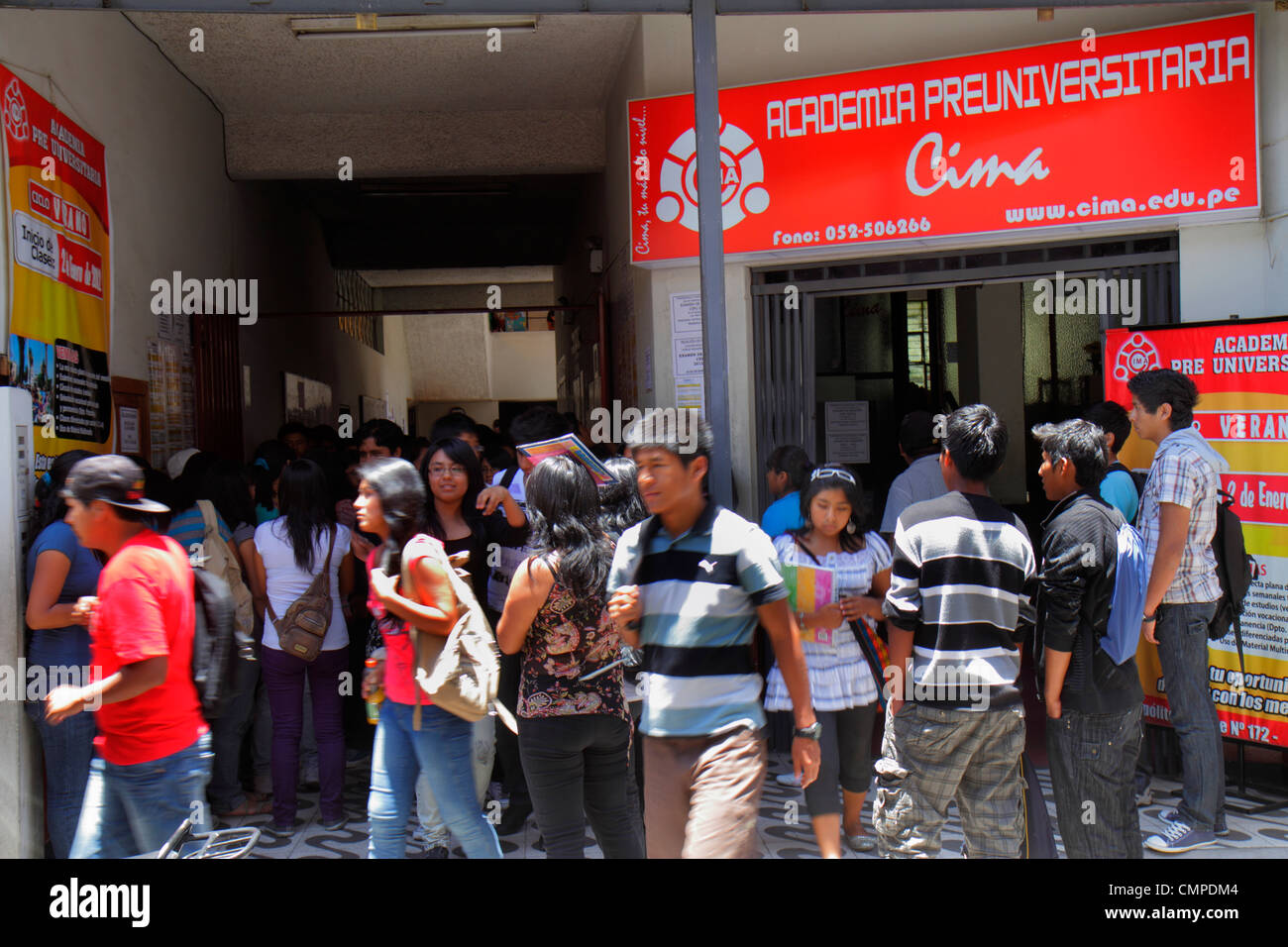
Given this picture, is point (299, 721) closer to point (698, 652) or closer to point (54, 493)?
point (54, 493)

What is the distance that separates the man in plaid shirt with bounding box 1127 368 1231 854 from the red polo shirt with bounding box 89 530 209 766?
3.55 metres

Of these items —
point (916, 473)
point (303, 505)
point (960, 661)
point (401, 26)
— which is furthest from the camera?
point (401, 26)

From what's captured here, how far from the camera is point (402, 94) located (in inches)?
292

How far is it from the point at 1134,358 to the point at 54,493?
4.87 meters

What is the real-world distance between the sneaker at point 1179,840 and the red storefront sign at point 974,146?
2852mm

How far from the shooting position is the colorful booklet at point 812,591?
3971mm

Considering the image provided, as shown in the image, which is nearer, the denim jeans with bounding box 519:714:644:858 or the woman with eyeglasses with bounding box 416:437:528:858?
the denim jeans with bounding box 519:714:644:858

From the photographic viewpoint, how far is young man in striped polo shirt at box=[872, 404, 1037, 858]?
120 inches

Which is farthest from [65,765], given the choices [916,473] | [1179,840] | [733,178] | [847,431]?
[847,431]

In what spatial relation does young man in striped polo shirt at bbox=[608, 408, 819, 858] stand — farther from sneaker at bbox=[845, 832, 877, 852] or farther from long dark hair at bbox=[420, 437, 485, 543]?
sneaker at bbox=[845, 832, 877, 852]

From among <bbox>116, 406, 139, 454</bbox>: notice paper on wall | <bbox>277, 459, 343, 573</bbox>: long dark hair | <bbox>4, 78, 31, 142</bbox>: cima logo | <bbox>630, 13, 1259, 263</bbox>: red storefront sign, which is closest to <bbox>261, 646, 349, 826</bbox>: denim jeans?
<bbox>277, 459, 343, 573</bbox>: long dark hair

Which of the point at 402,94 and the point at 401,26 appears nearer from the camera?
the point at 401,26
